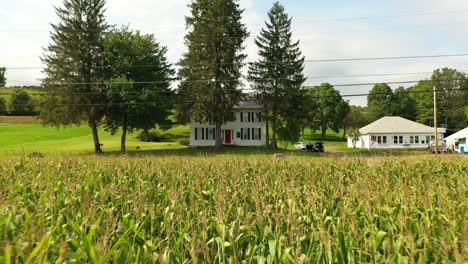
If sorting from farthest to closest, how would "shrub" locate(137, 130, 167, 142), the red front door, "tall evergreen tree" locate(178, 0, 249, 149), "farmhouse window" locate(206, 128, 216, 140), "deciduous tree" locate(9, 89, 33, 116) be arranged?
"deciduous tree" locate(9, 89, 33, 116) < "shrub" locate(137, 130, 167, 142) < the red front door < "farmhouse window" locate(206, 128, 216, 140) < "tall evergreen tree" locate(178, 0, 249, 149)

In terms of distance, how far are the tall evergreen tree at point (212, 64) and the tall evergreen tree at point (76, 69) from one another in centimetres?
961

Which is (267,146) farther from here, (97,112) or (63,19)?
(63,19)

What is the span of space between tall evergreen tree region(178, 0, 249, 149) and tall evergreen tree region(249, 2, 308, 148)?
13.7ft

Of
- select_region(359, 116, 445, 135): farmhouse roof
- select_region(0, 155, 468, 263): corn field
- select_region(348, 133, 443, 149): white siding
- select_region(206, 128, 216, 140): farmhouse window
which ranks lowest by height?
select_region(0, 155, 468, 263): corn field

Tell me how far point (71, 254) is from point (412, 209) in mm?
4397

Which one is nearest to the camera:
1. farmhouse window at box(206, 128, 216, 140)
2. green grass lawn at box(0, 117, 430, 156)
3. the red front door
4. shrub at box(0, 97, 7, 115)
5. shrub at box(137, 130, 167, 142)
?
green grass lawn at box(0, 117, 430, 156)

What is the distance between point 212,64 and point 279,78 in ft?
30.6

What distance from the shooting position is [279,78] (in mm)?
50719

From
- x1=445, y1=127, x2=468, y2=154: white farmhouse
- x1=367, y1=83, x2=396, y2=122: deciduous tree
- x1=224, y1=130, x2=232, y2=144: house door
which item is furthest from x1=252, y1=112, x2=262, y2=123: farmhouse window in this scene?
x1=367, y1=83, x2=396, y2=122: deciduous tree

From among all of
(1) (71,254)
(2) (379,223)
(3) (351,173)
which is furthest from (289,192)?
(3) (351,173)

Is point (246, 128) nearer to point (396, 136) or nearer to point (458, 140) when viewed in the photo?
point (396, 136)

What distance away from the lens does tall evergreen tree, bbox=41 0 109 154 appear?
40.7 meters

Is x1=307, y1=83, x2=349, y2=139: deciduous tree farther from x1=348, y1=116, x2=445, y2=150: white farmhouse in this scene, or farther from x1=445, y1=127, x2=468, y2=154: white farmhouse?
x1=445, y1=127, x2=468, y2=154: white farmhouse

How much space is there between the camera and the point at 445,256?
3484mm
